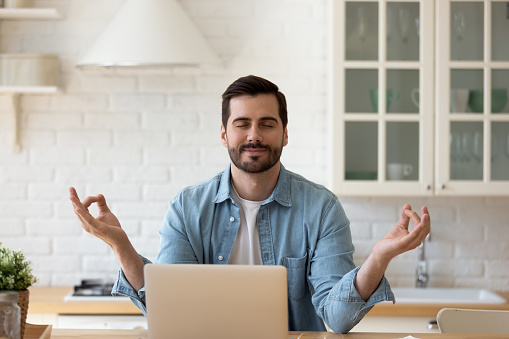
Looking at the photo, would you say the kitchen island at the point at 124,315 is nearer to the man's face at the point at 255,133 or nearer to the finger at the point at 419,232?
the man's face at the point at 255,133

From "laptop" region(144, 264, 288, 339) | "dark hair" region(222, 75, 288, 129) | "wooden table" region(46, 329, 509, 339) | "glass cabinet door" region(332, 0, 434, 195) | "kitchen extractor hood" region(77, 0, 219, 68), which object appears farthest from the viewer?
"glass cabinet door" region(332, 0, 434, 195)

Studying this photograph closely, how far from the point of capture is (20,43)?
319cm

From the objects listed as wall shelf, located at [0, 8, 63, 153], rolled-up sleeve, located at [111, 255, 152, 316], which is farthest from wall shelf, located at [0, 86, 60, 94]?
rolled-up sleeve, located at [111, 255, 152, 316]

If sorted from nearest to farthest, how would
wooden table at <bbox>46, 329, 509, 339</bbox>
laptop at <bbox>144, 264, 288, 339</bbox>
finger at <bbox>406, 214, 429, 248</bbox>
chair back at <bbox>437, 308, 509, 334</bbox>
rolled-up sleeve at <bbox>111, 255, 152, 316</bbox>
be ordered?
laptop at <bbox>144, 264, 288, 339</bbox>, finger at <bbox>406, 214, 429, 248</bbox>, wooden table at <bbox>46, 329, 509, 339</bbox>, rolled-up sleeve at <bbox>111, 255, 152, 316</bbox>, chair back at <bbox>437, 308, 509, 334</bbox>

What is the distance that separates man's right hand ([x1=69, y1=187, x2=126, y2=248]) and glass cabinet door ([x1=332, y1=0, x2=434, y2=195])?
52.0 inches

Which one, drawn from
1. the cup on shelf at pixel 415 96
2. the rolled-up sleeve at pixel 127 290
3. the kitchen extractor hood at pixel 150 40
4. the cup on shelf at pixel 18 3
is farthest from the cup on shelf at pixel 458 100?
the cup on shelf at pixel 18 3

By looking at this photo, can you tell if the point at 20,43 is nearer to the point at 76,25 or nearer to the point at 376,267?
the point at 76,25

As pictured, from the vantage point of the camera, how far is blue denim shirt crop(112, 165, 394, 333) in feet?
6.64

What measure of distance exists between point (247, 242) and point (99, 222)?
533 millimetres

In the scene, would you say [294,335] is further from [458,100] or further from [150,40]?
[458,100]

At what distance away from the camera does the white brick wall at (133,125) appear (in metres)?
3.20

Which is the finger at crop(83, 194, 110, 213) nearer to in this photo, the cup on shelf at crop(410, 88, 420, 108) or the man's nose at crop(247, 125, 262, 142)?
the man's nose at crop(247, 125, 262, 142)

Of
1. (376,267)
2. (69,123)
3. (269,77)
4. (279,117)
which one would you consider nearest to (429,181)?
(269,77)

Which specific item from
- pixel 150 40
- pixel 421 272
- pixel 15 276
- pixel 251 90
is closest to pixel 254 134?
pixel 251 90
